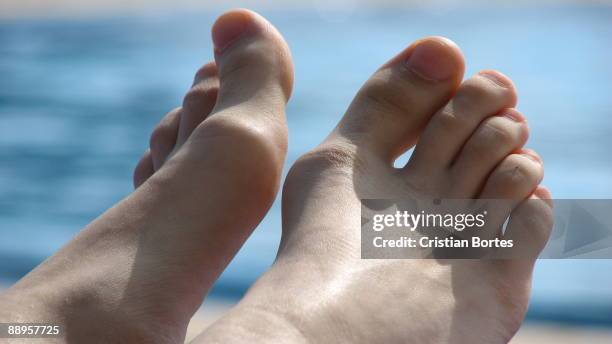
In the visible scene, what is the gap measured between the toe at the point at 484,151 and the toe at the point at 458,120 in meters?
0.01

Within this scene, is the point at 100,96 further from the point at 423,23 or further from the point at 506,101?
the point at 506,101

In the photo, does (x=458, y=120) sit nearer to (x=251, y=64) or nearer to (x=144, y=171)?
(x=251, y=64)

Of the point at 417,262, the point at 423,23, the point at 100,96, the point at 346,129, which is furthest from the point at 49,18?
the point at 417,262

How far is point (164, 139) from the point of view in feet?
3.78

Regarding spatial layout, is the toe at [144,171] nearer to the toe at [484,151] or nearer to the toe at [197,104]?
the toe at [197,104]

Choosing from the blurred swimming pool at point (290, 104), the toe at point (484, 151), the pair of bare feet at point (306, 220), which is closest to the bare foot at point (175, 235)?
the pair of bare feet at point (306, 220)

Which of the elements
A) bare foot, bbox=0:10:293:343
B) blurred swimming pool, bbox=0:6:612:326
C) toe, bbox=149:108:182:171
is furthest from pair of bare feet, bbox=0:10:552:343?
blurred swimming pool, bbox=0:6:612:326

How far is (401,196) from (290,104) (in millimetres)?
1053

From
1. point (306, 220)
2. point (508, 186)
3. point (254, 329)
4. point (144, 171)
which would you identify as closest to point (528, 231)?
point (508, 186)

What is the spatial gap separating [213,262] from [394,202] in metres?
0.24

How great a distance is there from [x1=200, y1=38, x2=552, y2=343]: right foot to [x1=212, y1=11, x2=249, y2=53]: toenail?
193 mm

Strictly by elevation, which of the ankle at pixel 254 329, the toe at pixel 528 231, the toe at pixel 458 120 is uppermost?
the toe at pixel 458 120

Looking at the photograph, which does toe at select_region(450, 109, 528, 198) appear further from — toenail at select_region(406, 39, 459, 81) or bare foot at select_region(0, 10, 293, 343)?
bare foot at select_region(0, 10, 293, 343)

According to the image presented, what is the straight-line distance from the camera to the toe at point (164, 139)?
114 cm
